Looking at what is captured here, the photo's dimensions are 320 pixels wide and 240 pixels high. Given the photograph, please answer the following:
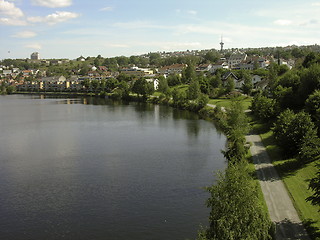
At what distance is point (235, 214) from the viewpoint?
519 inches

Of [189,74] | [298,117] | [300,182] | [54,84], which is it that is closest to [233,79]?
[189,74]

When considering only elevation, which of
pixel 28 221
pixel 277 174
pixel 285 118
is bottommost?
pixel 28 221

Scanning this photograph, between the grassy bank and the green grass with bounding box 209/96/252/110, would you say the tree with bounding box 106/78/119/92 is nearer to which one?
the green grass with bounding box 209/96/252/110

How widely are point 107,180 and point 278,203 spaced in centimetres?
1360

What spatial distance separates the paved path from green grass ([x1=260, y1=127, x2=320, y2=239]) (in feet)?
1.12

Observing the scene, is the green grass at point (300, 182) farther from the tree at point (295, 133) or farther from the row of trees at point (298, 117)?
the tree at point (295, 133)

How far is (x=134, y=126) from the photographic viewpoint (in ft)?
169

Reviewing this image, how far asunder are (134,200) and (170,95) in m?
59.0

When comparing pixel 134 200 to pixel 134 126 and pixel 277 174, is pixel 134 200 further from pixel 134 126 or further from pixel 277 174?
pixel 134 126

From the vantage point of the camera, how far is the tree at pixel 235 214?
12961 mm

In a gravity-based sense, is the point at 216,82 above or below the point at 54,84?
above

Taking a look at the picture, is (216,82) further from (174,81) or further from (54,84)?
(54,84)

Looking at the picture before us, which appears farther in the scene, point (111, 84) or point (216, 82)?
point (111, 84)

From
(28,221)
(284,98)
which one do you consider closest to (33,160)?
(28,221)
